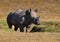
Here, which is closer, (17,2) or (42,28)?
(42,28)

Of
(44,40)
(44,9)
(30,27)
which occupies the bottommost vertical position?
(44,9)

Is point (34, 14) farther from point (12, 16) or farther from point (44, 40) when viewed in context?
point (44, 40)

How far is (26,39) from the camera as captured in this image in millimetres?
13797

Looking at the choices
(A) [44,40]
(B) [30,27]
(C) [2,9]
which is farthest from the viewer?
(C) [2,9]

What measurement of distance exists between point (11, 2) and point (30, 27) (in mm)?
30086

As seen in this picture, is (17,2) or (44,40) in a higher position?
(44,40)

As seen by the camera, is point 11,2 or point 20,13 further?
point 11,2

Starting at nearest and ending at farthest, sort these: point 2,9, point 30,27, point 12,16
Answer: point 30,27 → point 12,16 → point 2,9

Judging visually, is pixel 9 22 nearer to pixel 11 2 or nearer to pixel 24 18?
pixel 24 18

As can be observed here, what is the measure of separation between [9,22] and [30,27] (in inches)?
133

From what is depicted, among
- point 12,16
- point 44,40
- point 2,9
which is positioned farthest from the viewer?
point 2,9

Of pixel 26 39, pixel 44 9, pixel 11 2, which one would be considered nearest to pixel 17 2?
pixel 11 2

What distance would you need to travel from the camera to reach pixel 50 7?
167 ft

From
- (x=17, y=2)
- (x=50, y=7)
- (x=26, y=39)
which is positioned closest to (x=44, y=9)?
(x=50, y=7)
